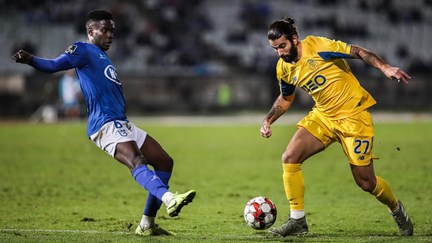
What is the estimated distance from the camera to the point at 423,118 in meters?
30.7

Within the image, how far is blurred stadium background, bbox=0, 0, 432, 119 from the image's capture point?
33156mm

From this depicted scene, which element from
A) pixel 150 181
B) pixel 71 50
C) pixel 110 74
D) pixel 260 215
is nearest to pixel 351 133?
pixel 260 215

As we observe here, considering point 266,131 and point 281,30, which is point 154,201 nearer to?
point 266,131

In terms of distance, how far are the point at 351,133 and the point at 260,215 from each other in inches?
52.6

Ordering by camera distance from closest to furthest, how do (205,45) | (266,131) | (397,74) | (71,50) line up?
1. (397,74)
2. (71,50)
3. (266,131)
4. (205,45)

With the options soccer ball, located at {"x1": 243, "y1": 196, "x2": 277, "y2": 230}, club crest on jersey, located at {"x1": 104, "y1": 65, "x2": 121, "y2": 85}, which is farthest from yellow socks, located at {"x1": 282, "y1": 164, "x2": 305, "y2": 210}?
club crest on jersey, located at {"x1": 104, "y1": 65, "x2": 121, "y2": 85}

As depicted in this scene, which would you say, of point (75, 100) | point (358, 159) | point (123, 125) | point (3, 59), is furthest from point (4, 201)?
point (3, 59)

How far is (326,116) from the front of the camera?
884cm

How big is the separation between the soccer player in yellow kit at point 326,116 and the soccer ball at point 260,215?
0.23m

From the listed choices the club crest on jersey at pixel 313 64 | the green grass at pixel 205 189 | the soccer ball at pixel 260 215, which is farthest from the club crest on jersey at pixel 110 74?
the club crest on jersey at pixel 313 64

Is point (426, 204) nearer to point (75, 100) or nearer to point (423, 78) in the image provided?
point (75, 100)

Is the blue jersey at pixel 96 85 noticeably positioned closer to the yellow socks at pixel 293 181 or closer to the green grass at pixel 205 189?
the green grass at pixel 205 189

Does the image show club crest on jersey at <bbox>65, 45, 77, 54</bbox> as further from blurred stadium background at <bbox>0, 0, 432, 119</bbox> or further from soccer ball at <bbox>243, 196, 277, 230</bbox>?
blurred stadium background at <bbox>0, 0, 432, 119</bbox>

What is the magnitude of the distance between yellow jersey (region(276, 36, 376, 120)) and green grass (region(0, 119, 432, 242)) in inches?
41.9
